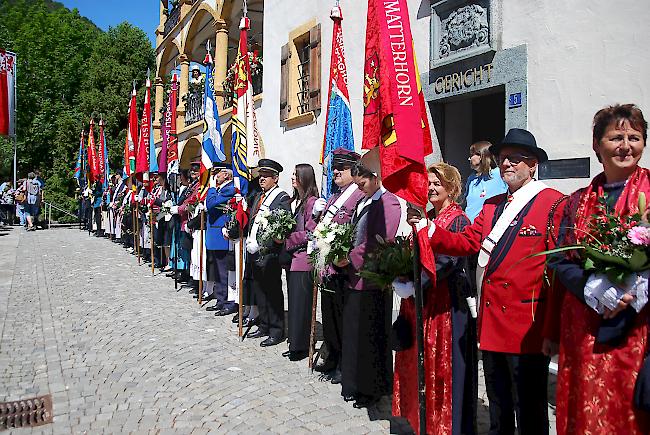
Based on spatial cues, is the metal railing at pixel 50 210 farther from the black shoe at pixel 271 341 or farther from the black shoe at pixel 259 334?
the black shoe at pixel 271 341

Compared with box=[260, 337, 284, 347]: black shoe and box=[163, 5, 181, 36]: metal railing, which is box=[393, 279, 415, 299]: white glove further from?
box=[163, 5, 181, 36]: metal railing

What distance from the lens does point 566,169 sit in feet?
18.5

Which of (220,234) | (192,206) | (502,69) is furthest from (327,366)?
(192,206)

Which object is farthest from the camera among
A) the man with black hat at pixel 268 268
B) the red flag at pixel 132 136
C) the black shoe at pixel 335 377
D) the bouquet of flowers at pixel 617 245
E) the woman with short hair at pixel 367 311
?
the red flag at pixel 132 136

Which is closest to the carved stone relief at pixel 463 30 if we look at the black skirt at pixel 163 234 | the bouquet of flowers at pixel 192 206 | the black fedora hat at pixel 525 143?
the black fedora hat at pixel 525 143

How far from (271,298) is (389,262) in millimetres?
2998

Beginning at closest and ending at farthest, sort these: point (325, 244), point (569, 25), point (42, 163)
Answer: point (325, 244)
point (569, 25)
point (42, 163)

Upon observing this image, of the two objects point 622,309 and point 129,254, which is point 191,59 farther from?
point 622,309

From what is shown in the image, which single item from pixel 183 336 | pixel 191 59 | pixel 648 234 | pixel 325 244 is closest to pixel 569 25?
pixel 325 244

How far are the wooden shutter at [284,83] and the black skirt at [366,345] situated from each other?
7.78 meters

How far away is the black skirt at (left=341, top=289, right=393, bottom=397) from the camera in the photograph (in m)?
4.38

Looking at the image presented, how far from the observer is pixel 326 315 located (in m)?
5.20

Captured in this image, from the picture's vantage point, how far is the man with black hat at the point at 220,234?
25.3 feet

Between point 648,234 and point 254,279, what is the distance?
15.9ft
